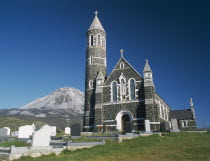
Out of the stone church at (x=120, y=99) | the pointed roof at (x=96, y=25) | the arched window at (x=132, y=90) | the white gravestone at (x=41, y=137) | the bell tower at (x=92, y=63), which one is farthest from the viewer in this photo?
the pointed roof at (x=96, y=25)

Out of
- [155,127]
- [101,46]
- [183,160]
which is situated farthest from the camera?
[101,46]

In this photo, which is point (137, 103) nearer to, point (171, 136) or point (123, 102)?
point (123, 102)

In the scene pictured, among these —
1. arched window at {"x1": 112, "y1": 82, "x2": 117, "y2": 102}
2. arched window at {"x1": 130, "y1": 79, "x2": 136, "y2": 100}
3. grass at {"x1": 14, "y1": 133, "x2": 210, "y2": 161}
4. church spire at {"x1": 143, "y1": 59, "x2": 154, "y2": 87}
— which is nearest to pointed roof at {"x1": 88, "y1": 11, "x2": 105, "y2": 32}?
arched window at {"x1": 112, "y1": 82, "x2": 117, "y2": 102}

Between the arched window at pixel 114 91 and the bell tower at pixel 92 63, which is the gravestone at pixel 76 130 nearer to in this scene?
the bell tower at pixel 92 63

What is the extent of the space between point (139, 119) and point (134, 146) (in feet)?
46.0

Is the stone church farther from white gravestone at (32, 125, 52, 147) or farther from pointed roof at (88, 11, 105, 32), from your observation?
white gravestone at (32, 125, 52, 147)

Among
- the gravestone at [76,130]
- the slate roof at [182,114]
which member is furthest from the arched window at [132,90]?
the slate roof at [182,114]

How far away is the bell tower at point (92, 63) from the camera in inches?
1412

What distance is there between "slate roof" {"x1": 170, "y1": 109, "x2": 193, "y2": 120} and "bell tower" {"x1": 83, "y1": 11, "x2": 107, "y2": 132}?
2332cm

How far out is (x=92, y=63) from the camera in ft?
127

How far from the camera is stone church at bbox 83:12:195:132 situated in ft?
101

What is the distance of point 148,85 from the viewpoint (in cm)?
3130

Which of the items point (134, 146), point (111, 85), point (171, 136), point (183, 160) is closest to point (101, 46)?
point (111, 85)

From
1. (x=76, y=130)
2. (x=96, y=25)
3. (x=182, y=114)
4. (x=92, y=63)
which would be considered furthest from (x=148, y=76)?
→ (x=182, y=114)
